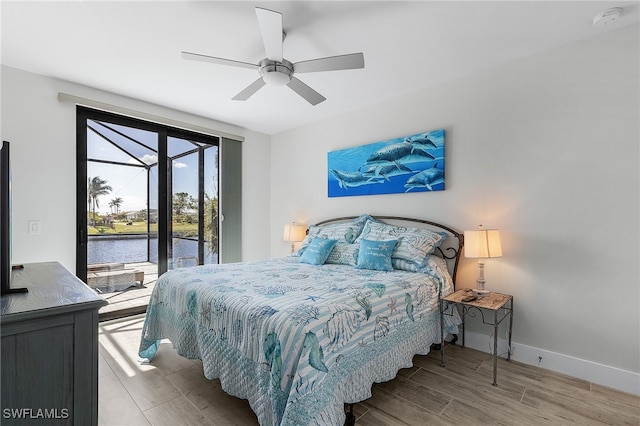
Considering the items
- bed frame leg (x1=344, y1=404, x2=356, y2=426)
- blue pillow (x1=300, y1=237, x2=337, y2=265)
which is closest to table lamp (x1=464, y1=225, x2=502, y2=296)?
blue pillow (x1=300, y1=237, x2=337, y2=265)

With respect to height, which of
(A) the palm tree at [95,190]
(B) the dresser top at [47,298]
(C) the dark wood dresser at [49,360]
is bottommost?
(C) the dark wood dresser at [49,360]

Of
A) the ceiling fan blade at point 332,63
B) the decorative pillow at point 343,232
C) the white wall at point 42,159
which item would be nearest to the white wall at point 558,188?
the decorative pillow at point 343,232

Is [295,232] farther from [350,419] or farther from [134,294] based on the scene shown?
[350,419]

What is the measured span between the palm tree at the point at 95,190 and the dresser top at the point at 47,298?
2.22 metres

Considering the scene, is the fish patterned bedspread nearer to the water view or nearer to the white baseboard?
the white baseboard

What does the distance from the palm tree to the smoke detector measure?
4802 mm

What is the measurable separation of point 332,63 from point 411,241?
67.4 inches

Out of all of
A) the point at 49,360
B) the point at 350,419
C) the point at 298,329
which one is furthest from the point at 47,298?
the point at 350,419

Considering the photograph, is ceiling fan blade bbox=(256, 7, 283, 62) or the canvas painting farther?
the canvas painting

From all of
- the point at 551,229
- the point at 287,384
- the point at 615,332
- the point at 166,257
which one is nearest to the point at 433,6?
the point at 551,229

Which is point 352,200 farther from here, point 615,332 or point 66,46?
point 66,46

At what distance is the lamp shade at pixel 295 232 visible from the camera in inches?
174

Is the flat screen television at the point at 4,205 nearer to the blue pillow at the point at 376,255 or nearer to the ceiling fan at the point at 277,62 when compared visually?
the ceiling fan at the point at 277,62

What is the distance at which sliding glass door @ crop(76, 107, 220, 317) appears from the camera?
350cm
